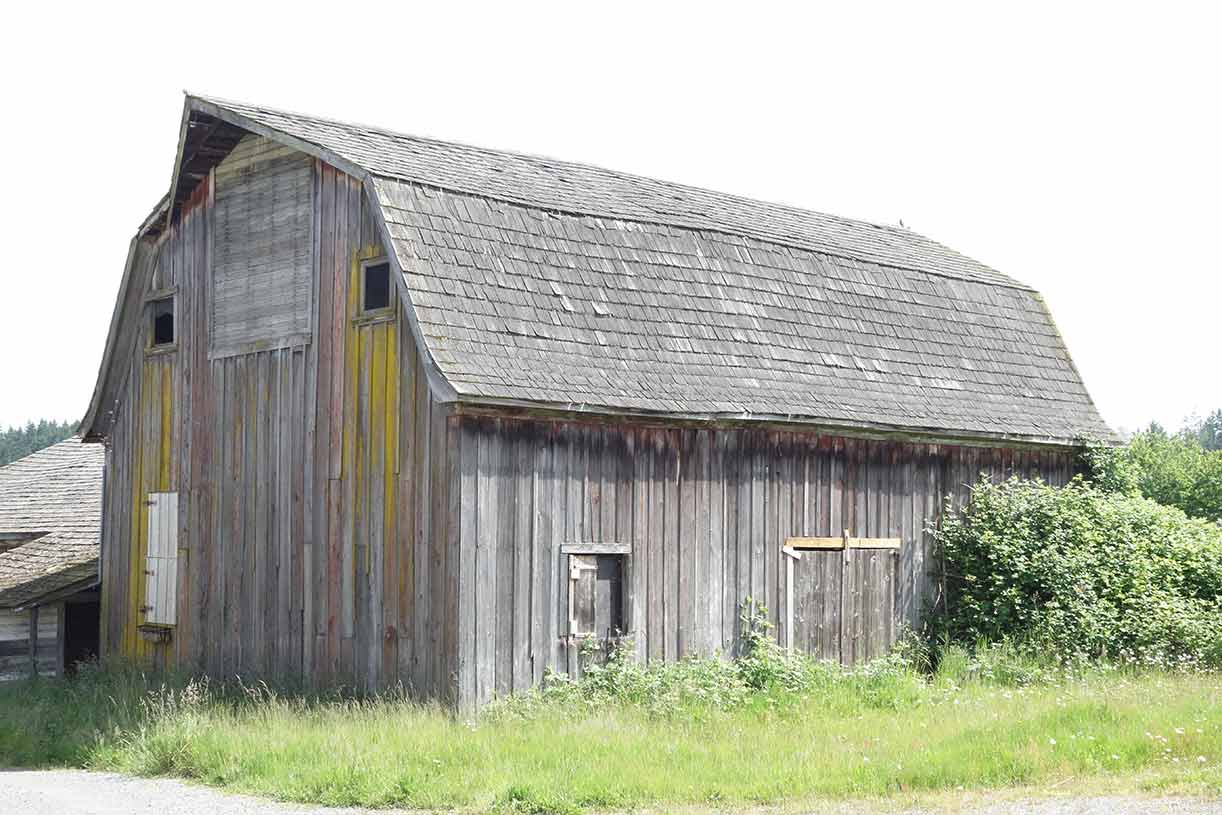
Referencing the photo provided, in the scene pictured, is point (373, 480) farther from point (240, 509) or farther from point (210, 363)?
point (210, 363)

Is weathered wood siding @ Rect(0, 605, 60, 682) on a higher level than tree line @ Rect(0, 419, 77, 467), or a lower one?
lower

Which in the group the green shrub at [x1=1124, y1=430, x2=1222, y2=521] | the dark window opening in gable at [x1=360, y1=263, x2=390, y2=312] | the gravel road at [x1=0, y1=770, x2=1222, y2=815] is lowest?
the gravel road at [x1=0, y1=770, x2=1222, y2=815]

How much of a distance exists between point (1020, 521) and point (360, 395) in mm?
9060

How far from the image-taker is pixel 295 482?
59.5 feet

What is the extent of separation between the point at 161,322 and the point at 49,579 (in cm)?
472

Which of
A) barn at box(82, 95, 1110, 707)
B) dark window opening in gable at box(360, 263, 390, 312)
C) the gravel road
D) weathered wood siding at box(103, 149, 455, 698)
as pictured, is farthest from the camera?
dark window opening in gable at box(360, 263, 390, 312)

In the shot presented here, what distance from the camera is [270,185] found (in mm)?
18969

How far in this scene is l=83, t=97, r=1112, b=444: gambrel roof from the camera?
16750 millimetres

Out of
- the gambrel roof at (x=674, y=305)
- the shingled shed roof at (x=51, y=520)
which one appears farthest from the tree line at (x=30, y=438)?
the gambrel roof at (x=674, y=305)

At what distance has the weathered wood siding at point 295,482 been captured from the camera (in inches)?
653

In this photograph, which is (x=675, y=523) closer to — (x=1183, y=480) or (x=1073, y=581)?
(x=1073, y=581)

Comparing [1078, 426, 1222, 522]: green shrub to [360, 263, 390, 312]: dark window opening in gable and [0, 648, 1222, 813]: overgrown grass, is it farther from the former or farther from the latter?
[360, 263, 390, 312]: dark window opening in gable

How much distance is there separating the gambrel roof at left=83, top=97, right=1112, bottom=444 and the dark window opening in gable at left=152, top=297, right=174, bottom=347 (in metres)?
2.88

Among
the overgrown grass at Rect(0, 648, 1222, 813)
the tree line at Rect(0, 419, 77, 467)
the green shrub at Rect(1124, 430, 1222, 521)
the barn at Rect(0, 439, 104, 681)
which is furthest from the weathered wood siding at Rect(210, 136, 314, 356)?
the tree line at Rect(0, 419, 77, 467)
